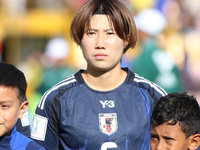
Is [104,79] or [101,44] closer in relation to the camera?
[101,44]

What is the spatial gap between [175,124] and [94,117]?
693 millimetres

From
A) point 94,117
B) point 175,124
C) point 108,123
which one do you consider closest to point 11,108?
point 94,117

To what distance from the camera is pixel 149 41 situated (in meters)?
6.88

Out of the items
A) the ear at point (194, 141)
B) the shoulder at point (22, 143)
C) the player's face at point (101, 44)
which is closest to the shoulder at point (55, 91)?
the player's face at point (101, 44)

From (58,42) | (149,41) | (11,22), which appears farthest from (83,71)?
(11,22)

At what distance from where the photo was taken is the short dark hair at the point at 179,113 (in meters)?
2.94

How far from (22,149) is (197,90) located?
773 centimetres

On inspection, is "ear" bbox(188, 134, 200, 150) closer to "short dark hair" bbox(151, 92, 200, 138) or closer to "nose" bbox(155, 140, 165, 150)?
"short dark hair" bbox(151, 92, 200, 138)

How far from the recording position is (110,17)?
3.33 meters

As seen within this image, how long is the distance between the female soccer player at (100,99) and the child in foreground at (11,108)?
0.88 ft

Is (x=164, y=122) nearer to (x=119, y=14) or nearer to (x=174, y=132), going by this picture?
(x=174, y=132)

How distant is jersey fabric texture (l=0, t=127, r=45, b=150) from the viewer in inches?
115

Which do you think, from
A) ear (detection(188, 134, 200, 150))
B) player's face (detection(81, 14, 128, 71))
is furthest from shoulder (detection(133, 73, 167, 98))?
ear (detection(188, 134, 200, 150))

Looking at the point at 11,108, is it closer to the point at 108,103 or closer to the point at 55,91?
the point at 55,91
